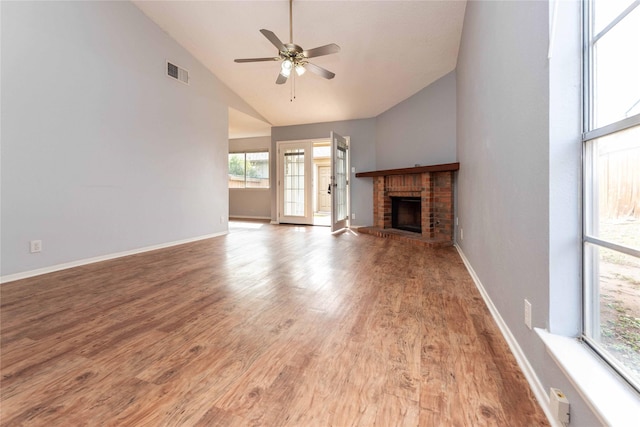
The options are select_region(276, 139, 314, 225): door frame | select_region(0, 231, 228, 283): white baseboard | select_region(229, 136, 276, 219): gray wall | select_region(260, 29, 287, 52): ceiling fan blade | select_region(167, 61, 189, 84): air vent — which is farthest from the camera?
select_region(229, 136, 276, 219): gray wall

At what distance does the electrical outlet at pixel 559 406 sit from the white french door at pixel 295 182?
616 cm

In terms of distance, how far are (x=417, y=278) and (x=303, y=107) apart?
183 inches

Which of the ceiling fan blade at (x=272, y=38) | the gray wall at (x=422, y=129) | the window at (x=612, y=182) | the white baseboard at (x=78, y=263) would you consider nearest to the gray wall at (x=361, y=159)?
the gray wall at (x=422, y=129)

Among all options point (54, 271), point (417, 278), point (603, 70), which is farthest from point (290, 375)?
point (54, 271)

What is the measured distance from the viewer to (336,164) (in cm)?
574

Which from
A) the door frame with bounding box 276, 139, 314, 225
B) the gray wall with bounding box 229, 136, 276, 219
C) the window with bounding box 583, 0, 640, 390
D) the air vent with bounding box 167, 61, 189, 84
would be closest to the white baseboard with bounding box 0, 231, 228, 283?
the air vent with bounding box 167, 61, 189, 84

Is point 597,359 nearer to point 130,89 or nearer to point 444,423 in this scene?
point 444,423

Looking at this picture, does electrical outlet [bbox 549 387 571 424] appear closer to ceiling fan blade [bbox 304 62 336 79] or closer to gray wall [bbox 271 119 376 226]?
ceiling fan blade [bbox 304 62 336 79]

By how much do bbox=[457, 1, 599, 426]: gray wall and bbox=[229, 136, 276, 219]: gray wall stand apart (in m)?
6.90

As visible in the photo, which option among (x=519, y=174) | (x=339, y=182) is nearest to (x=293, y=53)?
(x=519, y=174)

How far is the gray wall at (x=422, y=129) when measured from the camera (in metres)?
4.52

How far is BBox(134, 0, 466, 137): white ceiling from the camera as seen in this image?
3430mm

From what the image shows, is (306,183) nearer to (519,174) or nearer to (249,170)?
(249,170)

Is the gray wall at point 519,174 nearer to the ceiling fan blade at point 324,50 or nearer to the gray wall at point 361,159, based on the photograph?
the ceiling fan blade at point 324,50
